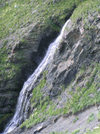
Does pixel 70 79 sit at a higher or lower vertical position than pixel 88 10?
lower

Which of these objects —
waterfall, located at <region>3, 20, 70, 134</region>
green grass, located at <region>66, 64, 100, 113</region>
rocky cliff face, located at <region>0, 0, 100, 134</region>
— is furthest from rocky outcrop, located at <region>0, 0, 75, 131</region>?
green grass, located at <region>66, 64, 100, 113</region>

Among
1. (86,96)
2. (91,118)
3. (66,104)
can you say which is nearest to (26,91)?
(66,104)

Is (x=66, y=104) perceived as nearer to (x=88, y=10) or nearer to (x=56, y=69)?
(x=56, y=69)

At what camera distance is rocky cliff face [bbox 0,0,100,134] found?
1889 cm

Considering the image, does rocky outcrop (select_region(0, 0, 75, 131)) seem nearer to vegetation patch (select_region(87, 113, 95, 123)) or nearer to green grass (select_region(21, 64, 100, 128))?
A: green grass (select_region(21, 64, 100, 128))

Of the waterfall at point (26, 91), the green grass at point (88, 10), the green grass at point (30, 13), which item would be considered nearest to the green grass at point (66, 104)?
the waterfall at point (26, 91)

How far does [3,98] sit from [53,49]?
21.1 ft

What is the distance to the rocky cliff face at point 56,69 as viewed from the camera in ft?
62.0

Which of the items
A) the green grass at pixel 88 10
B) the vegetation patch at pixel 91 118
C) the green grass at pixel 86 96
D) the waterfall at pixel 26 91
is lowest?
Answer: the vegetation patch at pixel 91 118

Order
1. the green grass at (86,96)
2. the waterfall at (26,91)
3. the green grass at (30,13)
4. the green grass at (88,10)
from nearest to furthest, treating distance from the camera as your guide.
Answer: the green grass at (86,96) → the waterfall at (26,91) → the green grass at (88,10) → the green grass at (30,13)

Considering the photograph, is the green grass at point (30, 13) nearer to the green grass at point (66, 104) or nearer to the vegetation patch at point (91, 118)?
the green grass at point (66, 104)

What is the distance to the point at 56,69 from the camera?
21.8 m

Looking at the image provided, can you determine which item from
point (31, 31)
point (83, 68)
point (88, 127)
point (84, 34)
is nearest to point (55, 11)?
point (31, 31)

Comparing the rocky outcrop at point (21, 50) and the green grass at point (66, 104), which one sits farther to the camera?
the rocky outcrop at point (21, 50)
